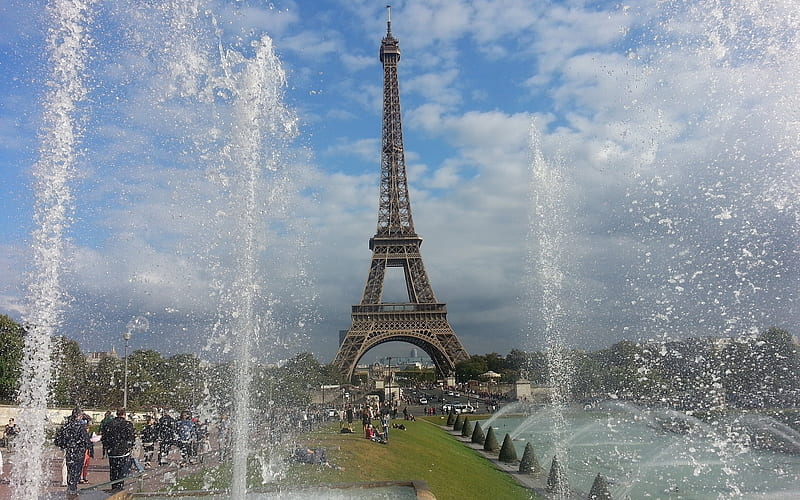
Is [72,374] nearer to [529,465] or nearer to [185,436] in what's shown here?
[185,436]

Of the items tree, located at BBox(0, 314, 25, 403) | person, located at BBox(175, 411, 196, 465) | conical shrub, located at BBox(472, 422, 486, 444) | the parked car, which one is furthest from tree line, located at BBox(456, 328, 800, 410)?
tree, located at BBox(0, 314, 25, 403)

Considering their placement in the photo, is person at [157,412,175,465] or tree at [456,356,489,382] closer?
person at [157,412,175,465]

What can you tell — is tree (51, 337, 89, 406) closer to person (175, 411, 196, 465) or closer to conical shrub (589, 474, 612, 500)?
person (175, 411, 196, 465)

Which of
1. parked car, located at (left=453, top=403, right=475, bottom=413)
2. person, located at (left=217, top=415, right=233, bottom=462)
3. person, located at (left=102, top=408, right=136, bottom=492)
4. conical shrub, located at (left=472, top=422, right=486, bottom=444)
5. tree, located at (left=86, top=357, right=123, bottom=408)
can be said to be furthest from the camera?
parked car, located at (left=453, top=403, right=475, bottom=413)

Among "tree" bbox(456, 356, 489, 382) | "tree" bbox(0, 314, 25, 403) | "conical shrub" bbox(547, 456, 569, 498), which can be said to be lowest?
"conical shrub" bbox(547, 456, 569, 498)

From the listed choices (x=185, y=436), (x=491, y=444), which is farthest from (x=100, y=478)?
(x=491, y=444)

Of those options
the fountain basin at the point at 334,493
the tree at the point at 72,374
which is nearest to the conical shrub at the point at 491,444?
the fountain basin at the point at 334,493

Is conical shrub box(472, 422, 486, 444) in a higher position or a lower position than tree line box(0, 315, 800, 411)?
lower

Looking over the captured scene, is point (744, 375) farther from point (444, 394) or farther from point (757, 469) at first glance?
point (444, 394)

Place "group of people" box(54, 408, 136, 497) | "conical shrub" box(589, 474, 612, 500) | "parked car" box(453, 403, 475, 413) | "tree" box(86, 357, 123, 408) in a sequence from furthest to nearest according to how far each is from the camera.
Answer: "parked car" box(453, 403, 475, 413) → "tree" box(86, 357, 123, 408) → "conical shrub" box(589, 474, 612, 500) → "group of people" box(54, 408, 136, 497)
